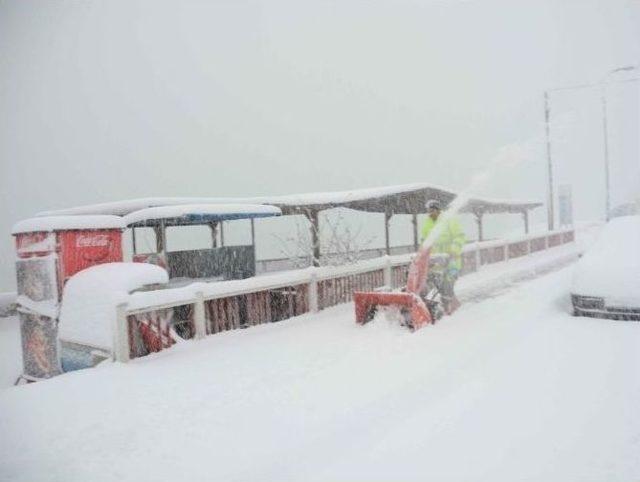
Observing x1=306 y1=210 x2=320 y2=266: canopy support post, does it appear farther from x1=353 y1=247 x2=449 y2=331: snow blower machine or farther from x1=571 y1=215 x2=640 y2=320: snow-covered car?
x1=571 y1=215 x2=640 y2=320: snow-covered car

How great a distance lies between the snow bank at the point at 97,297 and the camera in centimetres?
591

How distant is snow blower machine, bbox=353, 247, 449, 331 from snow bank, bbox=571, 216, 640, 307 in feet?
6.99

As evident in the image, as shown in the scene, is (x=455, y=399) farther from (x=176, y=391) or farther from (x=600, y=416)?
(x=176, y=391)

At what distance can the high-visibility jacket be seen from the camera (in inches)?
289

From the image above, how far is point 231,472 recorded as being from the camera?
10.5ft

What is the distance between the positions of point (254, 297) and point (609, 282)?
18.1 feet

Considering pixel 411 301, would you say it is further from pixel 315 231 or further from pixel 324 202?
pixel 315 231

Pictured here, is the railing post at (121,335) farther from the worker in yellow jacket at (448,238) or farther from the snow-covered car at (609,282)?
the snow-covered car at (609,282)

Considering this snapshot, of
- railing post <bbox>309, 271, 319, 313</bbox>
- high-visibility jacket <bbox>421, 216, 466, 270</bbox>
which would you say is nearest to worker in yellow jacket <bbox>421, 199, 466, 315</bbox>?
high-visibility jacket <bbox>421, 216, 466, 270</bbox>

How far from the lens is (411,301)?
21.8 ft

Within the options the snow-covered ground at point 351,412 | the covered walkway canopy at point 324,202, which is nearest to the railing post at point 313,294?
the snow-covered ground at point 351,412

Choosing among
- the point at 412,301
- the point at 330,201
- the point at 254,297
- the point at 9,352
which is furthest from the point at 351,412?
the point at 330,201

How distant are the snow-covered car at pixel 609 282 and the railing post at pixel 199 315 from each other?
18.9 feet

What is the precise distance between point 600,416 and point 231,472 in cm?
300
